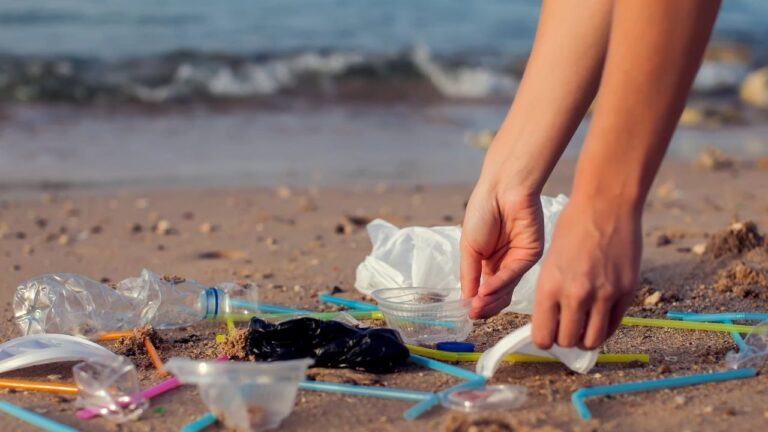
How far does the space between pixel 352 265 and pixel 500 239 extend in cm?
147

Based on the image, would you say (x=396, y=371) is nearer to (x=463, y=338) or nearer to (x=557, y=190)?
(x=463, y=338)

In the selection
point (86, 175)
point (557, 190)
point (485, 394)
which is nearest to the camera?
point (485, 394)

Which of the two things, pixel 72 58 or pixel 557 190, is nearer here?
pixel 557 190

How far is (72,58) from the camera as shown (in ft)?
39.1

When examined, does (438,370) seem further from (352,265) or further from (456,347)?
(352,265)

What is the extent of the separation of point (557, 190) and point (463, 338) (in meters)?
3.45

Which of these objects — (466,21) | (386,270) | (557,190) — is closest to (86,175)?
(557,190)

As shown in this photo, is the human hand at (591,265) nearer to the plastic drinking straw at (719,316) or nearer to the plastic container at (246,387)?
the plastic container at (246,387)

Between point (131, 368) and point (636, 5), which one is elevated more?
point (636, 5)

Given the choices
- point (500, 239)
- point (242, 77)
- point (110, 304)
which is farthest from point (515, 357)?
point (242, 77)

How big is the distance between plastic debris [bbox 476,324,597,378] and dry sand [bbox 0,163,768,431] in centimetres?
5

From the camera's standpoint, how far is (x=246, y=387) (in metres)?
2.07

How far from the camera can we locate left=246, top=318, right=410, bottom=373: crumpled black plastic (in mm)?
2547

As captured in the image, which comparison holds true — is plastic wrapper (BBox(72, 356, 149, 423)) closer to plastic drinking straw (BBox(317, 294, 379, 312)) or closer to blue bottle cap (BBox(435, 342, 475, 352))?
blue bottle cap (BBox(435, 342, 475, 352))
